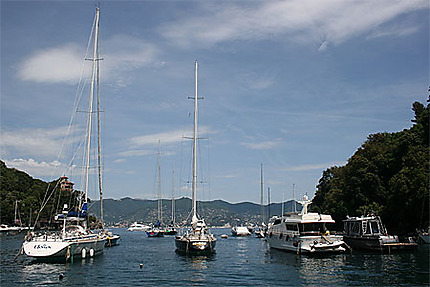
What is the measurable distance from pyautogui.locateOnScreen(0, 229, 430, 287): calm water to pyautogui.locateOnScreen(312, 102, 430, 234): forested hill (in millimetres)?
12599

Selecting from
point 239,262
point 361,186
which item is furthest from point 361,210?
point 239,262

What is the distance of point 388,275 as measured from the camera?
3359 centimetres

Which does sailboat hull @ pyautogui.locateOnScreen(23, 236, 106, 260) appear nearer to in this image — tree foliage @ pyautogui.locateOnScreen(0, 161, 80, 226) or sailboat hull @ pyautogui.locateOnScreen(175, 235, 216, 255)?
sailboat hull @ pyautogui.locateOnScreen(175, 235, 216, 255)

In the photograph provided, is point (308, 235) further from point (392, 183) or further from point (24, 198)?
point (24, 198)

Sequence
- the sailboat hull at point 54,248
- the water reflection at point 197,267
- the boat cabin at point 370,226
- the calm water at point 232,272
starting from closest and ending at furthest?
the calm water at point 232,272, the water reflection at point 197,267, the sailboat hull at point 54,248, the boat cabin at point 370,226

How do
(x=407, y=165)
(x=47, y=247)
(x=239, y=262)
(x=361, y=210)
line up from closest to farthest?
(x=47, y=247) → (x=239, y=262) → (x=407, y=165) → (x=361, y=210)

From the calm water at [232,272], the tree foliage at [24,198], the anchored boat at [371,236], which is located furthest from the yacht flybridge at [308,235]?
the tree foliage at [24,198]

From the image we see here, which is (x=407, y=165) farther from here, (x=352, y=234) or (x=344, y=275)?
(x=344, y=275)

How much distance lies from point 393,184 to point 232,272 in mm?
34785

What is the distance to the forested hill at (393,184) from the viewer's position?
2295 inches

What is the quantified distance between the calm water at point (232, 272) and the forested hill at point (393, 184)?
41.3ft

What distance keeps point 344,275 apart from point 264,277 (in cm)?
629

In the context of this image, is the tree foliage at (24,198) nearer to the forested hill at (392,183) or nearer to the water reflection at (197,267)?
the forested hill at (392,183)

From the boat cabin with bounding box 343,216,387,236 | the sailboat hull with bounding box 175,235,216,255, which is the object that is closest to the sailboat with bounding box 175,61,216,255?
the sailboat hull with bounding box 175,235,216,255
